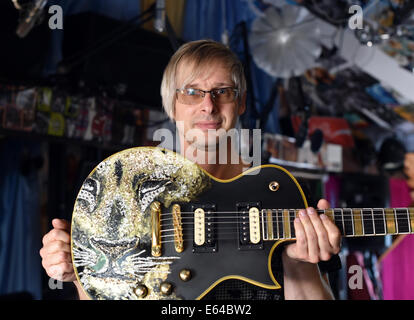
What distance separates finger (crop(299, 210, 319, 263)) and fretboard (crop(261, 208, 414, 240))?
32mm

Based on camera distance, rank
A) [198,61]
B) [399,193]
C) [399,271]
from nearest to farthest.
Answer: [198,61]
[399,271]
[399,193]

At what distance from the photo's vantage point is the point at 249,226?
94 cm

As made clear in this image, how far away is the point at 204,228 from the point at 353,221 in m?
0.38

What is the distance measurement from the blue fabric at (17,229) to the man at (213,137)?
133 centimetres

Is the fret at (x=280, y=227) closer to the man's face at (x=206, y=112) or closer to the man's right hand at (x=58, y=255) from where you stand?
→ the man's face at (x=206, y=112)

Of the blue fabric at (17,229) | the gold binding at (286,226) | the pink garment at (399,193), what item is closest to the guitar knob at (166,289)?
the gold binding at (286,226)

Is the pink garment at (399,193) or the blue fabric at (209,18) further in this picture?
the pink garment at (399,193)

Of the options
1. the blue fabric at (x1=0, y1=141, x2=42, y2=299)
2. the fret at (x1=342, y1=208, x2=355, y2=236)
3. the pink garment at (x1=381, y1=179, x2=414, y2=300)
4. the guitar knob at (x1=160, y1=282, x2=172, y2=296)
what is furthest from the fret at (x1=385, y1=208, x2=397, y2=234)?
the pink garment at (x1=381, y1=179, x2=414, y2=300)

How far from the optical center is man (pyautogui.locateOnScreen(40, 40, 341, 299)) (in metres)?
0.93

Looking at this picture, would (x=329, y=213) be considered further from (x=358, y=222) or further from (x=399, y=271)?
(x=399, y=271)

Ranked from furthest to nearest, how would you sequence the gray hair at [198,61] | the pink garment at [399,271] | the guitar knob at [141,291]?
the pink garment at [399,271] → the gray hair at [198,61] → the guitar knob at [141,291]

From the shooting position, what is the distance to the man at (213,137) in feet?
3.05

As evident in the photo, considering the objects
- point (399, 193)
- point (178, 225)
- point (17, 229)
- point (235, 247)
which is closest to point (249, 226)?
point (235, 247)
